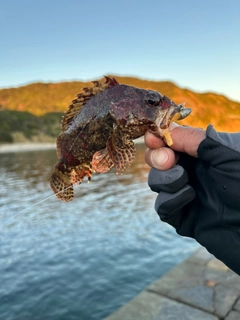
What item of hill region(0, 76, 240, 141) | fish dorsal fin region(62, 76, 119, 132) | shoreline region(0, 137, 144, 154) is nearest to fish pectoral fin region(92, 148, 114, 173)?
fish dorsal fin region(62, 76, 119, 132)

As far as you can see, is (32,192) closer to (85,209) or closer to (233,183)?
(85,209)

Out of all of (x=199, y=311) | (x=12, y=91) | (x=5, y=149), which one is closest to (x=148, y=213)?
(x=199, y=311)

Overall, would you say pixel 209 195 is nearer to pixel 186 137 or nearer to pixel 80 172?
pixel 186 137

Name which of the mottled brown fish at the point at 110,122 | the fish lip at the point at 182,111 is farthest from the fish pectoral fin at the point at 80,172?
the fish lip at the point at 182,111

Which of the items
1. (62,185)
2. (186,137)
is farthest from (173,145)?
(62,185)

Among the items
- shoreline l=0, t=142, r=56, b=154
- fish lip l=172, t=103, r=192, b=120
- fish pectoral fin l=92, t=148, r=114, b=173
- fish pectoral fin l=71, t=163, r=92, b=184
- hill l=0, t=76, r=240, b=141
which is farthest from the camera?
hill l=0, t=76, r=240, b=141

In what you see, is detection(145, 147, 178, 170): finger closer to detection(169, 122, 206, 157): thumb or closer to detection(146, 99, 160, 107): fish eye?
detection(169, 122, 206, 157): thumb
